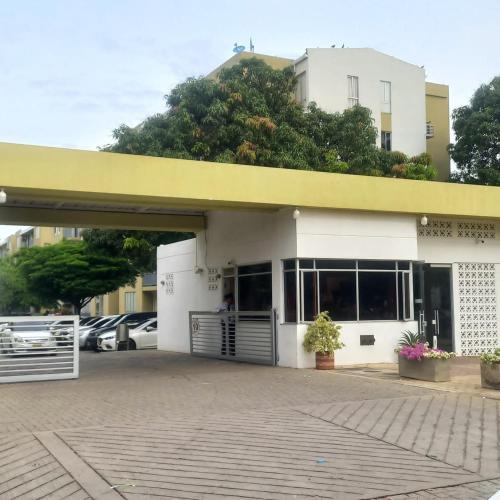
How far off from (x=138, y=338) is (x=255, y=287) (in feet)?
29.3

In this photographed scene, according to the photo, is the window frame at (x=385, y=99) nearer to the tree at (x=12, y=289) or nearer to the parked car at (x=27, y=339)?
the tree at (x=12, y=289)

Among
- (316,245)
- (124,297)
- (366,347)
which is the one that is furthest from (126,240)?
(124,297)

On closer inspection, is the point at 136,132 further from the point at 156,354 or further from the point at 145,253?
the point at 156,354

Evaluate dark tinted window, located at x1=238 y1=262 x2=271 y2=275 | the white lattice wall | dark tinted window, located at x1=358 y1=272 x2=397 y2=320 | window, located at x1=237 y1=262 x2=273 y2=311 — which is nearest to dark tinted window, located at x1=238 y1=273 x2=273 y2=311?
window, located at x1=237 y1=262 x2=273 y2=311

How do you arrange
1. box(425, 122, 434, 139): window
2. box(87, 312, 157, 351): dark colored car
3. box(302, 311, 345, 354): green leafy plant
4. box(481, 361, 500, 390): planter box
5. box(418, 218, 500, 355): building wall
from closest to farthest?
box(481, 361, 500, 390): planter box, box(302, 311, 345, 354): green leafy plant, box(418, 218, 500, 355): building wall, box(87, 312, 157, 351): dark colored car, box(425, 122, 434, 139): window

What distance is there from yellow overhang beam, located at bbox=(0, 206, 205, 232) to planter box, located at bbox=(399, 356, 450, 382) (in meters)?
8.30

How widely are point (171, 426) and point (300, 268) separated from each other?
279 inches

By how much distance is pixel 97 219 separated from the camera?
56.3ft

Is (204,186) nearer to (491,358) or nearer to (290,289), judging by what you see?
(290,289)

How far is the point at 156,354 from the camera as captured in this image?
20500mm

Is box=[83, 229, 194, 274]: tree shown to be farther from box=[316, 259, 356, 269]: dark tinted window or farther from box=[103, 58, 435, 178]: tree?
box=[316, 259, 356, 269]: dark tinted window

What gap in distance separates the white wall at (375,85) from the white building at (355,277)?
55.6ft

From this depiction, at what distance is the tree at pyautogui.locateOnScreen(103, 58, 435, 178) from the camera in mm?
23969

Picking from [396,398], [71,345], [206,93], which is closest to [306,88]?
[206,93]
